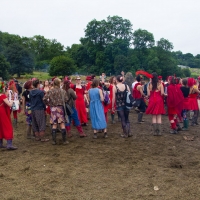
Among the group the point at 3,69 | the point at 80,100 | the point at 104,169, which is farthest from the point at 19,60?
the point at 104,169

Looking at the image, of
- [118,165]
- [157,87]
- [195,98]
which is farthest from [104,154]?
[195,98]

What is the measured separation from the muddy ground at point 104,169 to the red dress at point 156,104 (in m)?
0.80

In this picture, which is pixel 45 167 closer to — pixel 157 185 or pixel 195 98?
pixel 157 185

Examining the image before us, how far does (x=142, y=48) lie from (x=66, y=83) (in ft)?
171

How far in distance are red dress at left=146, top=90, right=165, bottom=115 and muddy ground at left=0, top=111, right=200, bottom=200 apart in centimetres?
80

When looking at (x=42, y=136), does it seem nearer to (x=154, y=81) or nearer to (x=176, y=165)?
(x=154, y=81)

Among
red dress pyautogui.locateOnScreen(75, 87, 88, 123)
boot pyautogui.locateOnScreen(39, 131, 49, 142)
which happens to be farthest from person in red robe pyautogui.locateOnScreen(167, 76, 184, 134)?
boot pyautogui.locateOnScreen(39, 131, 49, 142)

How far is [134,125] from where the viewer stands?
10711mm

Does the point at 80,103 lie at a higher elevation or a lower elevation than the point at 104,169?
higher

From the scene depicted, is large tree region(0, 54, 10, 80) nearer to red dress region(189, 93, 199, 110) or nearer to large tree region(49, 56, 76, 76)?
large tree region(49, 56, 76, 76)

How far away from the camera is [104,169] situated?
5727mm

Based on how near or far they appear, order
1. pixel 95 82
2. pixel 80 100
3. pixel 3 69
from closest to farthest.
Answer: pixel 95 82 → pixel 80 100 → pixel 3 69

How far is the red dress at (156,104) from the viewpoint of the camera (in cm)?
848

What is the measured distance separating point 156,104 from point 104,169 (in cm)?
346
